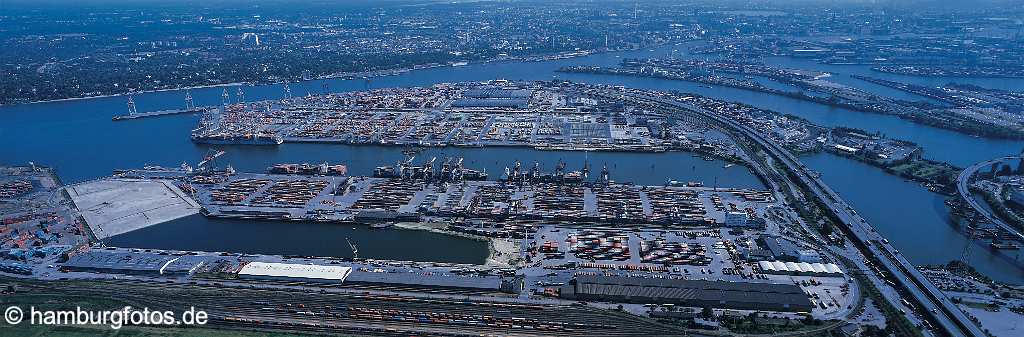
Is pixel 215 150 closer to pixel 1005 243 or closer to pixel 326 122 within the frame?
pixel 326 122

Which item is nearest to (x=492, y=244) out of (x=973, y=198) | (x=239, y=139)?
(x=973, y=198)

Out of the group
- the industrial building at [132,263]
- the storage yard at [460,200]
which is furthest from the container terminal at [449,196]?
the industrial building at [132,263]

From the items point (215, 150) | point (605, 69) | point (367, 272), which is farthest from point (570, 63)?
point (367, 272)

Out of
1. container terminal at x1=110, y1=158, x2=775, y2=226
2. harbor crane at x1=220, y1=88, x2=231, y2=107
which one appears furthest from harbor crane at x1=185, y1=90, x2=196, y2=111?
container terminal at x1=110, y1=158, x2=775, y2=226

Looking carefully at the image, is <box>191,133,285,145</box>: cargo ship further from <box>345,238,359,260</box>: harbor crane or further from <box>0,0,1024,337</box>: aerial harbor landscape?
<box>345,238,359,260</box>: harbor crane

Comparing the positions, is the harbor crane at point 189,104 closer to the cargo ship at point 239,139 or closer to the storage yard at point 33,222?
the cargo ship at point 239,139

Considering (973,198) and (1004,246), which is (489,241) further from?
(973,198)
